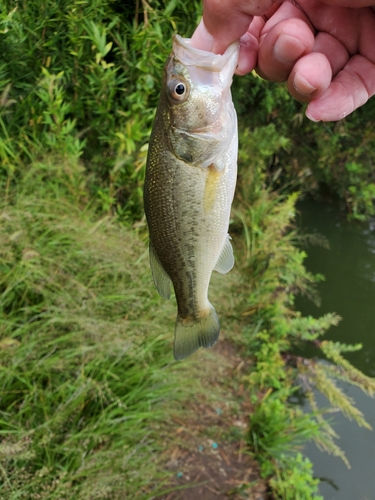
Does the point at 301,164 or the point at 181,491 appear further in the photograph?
the point at 301,164

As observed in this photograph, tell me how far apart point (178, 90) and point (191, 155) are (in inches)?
8.4

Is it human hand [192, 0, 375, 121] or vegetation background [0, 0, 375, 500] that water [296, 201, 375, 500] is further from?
human hand [192, 0, 375, 121]

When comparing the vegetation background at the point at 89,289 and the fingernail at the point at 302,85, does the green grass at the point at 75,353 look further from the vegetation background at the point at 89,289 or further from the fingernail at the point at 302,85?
the fingernail at the point at 302,85

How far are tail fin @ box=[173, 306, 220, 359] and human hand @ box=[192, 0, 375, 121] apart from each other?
878mm

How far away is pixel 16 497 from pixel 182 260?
4.43ft

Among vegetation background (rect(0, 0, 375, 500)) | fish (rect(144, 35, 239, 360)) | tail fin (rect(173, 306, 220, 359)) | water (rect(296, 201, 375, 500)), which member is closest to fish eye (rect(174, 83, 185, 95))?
fish (rect(144, 35, 239, 360))

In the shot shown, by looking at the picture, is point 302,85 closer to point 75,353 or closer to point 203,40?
point 203,40

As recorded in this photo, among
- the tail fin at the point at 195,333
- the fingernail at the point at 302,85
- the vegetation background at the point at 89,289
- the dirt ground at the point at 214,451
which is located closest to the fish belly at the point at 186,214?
the tail fin at the point at 195,333

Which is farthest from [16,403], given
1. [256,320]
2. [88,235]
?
[256,320]

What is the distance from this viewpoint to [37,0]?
2.42 m

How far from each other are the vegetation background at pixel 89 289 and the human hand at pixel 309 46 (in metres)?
1.31

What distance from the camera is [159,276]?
143 cm

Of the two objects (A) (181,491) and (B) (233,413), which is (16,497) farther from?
(B) (233,413)

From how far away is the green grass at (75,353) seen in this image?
1.90m
